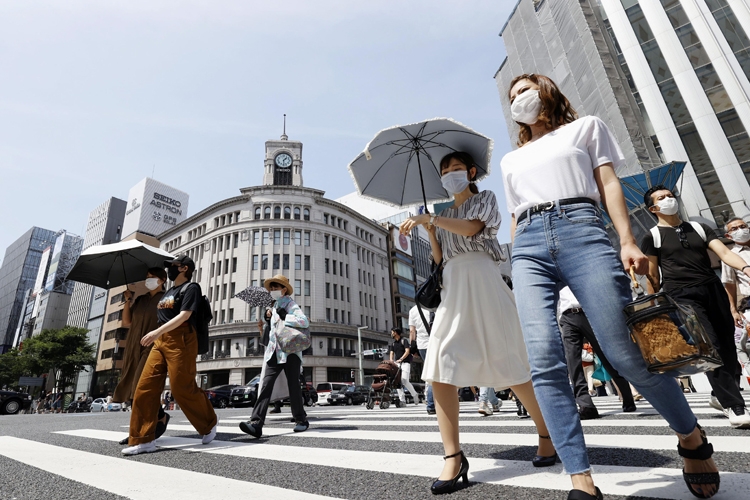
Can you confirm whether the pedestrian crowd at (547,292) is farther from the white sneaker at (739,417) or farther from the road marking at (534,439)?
the road marking at (534,439)

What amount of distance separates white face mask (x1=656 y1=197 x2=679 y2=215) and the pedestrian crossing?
1575 mm

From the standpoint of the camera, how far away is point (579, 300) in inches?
65.9

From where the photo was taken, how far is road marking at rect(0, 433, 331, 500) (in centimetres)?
201

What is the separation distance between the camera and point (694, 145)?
21.0m

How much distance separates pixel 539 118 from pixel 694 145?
81.1 ft

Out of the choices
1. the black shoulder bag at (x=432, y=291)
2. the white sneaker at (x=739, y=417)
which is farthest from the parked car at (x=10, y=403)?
the white sneaker at (x=739, y=417)

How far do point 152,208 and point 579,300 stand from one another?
8235cm

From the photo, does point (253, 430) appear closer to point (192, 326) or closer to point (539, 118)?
point (192, 326)

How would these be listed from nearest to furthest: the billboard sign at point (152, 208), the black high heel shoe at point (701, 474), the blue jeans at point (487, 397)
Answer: the black high heel shoe at point (701, 474)
the blue jeans at point (487, 397)
the billboard sign at point (152, 208)

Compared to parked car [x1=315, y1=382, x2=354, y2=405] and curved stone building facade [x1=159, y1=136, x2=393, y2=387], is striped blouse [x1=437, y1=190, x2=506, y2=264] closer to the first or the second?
parked car [x1=315, y1=382, x2=354, y2=405]

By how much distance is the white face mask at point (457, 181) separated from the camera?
2.65m

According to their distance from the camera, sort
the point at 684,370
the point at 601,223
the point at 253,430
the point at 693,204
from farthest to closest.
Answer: the point at 693,204, the point at 253,430, the point at 601,223, the point at 684,370

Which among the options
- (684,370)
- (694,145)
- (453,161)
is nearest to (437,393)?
(684,370)

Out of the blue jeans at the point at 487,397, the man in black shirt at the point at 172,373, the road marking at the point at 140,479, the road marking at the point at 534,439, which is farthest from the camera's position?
the blue jeans at the point at 487,397
